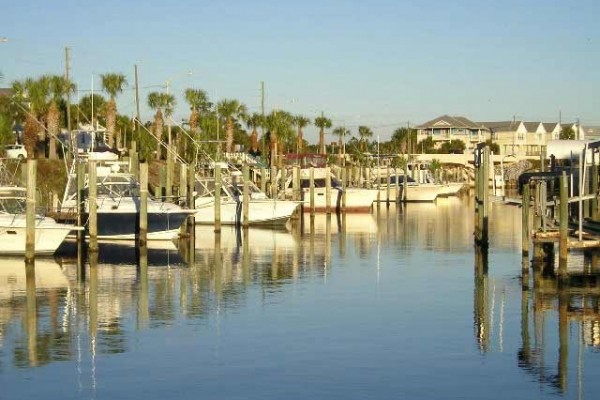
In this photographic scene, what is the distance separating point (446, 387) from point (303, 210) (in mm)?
52329

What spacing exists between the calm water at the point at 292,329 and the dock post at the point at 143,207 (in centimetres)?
147

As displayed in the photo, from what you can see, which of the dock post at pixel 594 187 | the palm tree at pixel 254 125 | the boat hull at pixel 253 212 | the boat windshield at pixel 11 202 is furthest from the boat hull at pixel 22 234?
the palm tree at pixel 254 125

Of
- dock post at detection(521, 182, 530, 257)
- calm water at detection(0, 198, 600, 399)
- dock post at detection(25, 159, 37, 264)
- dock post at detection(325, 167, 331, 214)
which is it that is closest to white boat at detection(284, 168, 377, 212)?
dock post at detection(325, 167, 331, 214)

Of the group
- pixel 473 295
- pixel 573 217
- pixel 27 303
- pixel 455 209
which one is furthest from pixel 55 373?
pixel 455 209

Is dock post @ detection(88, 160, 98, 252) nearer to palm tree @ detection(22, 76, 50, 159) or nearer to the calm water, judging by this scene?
the calm water

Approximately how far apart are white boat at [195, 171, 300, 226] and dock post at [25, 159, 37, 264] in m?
19.5

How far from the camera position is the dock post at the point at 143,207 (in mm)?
→ 40250

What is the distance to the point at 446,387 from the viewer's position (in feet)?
60.5

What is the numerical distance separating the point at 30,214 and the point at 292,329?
41.6ft

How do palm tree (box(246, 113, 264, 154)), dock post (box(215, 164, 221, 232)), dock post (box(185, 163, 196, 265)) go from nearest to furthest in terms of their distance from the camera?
dock post (box(185, 163, 196, 265)), dock post (box(215, 164, 221, 232)), palm tree (box(246, 113, 264, 154))

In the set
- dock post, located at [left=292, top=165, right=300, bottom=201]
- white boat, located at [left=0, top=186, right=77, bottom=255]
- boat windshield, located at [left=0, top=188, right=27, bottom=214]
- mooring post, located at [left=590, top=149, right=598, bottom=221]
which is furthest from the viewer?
dock post, located at [left=292, top=165, right=300, bottom=201]

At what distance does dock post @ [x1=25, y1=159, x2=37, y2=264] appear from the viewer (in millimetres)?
33094

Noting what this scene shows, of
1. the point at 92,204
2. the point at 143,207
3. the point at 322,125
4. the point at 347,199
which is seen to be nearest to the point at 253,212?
the point at 143,207

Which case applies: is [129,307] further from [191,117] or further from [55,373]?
[191,117]
